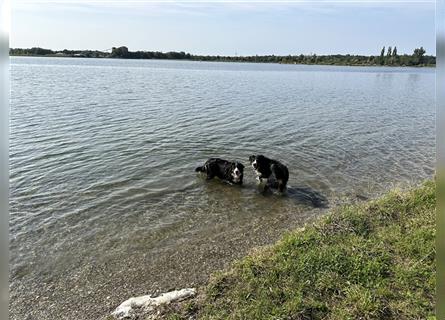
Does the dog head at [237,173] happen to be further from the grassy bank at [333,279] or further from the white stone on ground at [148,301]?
the white stone on ground at [148,301]

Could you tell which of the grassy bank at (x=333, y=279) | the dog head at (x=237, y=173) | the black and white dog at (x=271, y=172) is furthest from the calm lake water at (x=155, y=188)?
the grassy bank at (x=333, y=279)

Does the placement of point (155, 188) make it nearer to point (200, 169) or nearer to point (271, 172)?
point (200, 169)

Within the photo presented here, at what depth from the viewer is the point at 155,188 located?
32.2 ft

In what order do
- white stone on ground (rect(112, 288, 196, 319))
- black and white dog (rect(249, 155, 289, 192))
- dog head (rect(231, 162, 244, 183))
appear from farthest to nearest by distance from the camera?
1. dog head (rect(231, 162, 244, 183))
2. black and white dog (rect(249, 155, 289, 192))
3. white stone on ground (rect(112, 288, 196, 319))

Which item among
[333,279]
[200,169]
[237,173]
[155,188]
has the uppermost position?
[333,279]

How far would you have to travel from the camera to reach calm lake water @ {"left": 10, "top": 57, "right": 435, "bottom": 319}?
608 cm

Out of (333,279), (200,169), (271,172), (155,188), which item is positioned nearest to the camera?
(333,279)

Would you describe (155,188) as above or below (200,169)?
below

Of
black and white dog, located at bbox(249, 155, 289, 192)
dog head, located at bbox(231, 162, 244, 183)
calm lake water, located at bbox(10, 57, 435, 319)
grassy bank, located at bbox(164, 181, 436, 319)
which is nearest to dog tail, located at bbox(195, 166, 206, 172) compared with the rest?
calm lake water, located at bbox(10, 57, 435, 319)

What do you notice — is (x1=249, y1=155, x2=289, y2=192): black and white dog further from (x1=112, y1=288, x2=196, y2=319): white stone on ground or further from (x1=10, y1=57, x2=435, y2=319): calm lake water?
(x1=112, y1=288, x2=196, y2=319): white stone on ground

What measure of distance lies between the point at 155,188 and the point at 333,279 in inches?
237

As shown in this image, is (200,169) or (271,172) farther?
(200,169)

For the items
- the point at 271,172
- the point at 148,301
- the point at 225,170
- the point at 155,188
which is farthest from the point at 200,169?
the point at 148,301

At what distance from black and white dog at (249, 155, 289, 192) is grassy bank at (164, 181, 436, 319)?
3.11 meters
